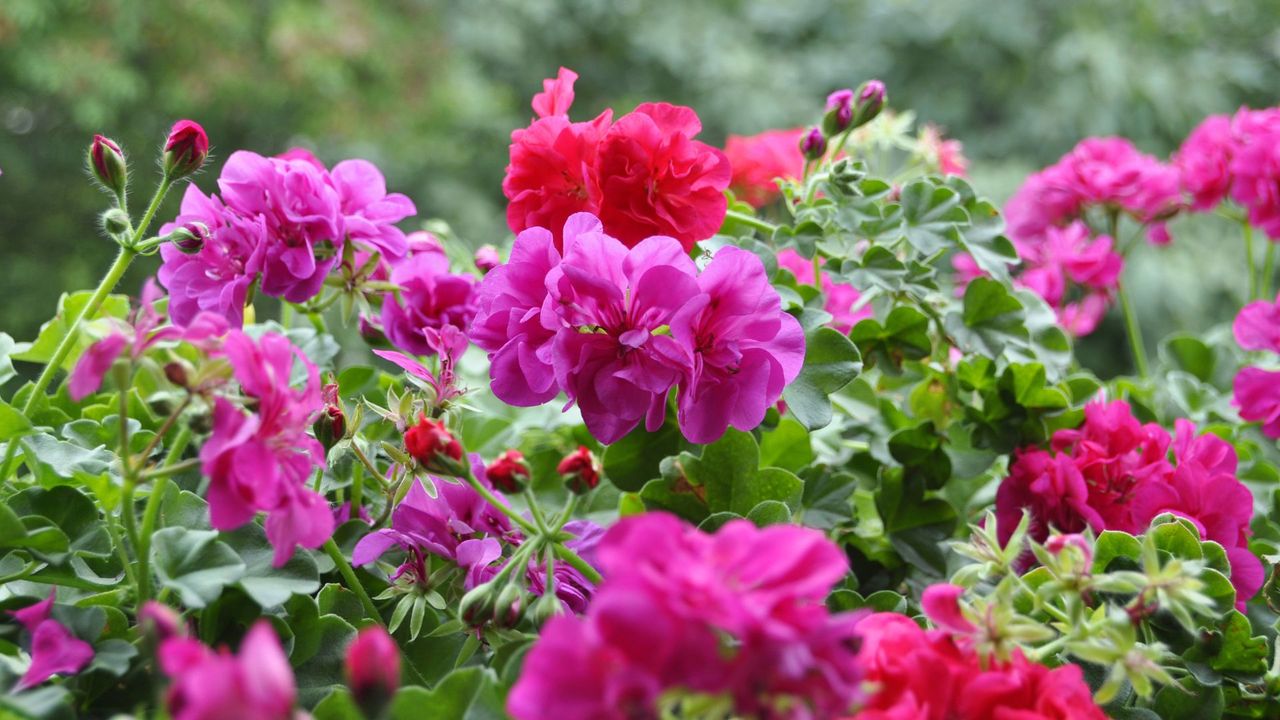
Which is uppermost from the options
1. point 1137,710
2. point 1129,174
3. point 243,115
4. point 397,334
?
point 243,115

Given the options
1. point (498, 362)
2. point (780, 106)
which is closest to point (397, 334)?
point (498, 362)

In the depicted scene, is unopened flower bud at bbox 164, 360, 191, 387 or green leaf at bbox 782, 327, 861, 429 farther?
green leaf at bbox 782, 327, 861, 429

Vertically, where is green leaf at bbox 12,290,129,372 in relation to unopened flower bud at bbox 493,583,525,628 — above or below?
above

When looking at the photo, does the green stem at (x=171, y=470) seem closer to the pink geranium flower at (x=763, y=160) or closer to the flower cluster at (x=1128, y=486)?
the flower cluster at (x=1128, y=486)

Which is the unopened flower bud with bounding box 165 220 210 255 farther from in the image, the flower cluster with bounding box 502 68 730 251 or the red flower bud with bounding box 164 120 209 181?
the flower cluster with bounding box 502 68 730 251

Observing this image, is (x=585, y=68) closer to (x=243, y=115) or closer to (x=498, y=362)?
(x=243, y=115)

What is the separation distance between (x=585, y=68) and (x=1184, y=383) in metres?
3.40

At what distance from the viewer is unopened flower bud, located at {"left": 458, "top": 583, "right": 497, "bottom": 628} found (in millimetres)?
407

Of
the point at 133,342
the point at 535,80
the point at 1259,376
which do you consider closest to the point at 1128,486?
the point at 1259,376

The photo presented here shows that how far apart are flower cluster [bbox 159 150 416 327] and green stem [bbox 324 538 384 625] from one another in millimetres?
121

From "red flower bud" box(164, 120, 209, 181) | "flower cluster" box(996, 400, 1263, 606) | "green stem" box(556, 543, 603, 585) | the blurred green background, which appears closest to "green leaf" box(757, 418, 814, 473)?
"flower cluster" box(996, 400, 1263, 606)

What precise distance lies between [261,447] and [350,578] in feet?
0.43

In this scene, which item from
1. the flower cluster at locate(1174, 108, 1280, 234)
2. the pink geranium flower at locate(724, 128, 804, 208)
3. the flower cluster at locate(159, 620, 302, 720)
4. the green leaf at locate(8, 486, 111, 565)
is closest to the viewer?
the flower cluster at locate(159, 620, 302, 720)

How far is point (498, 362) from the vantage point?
469mm
